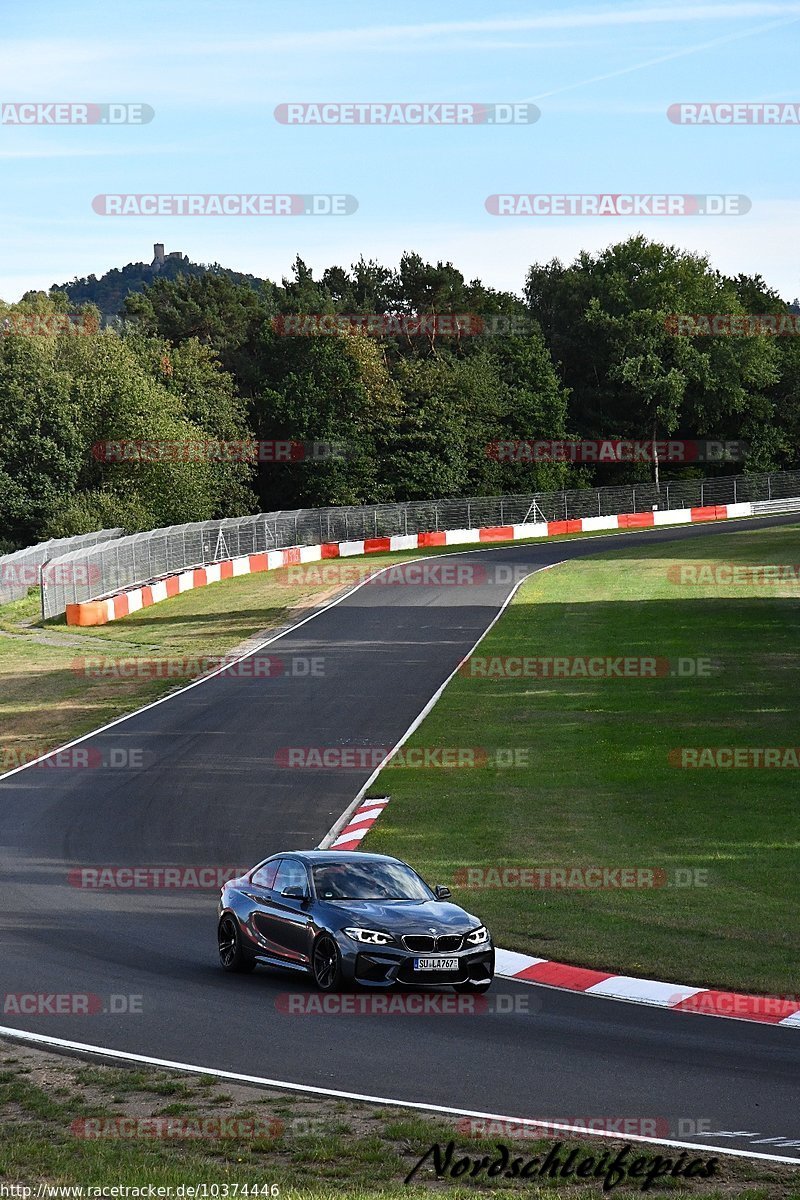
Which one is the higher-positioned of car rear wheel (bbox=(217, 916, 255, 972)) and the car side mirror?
the car side mirror

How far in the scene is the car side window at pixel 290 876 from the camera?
1418 cm

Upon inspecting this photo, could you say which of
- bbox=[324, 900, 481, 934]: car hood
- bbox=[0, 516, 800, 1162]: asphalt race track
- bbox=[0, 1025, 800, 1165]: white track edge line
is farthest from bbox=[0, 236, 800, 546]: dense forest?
bbox=[0, 1025, 800, 1165]: white track edge line

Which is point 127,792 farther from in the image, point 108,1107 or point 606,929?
point 108,1107

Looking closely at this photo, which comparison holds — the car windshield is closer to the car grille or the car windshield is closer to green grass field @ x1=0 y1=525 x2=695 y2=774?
the car grille

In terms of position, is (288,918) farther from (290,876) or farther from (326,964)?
(326,964)

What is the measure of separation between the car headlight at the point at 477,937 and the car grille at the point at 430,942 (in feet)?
0.32

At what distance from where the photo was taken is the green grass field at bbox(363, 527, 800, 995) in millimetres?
14742

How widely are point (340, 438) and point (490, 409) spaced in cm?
1093

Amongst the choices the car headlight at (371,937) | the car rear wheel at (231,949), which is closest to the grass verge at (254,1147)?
the car headlight at (371,937)

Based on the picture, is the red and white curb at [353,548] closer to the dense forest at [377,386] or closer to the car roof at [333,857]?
the dense forest at [377,386]

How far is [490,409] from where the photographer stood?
89500 millimetres

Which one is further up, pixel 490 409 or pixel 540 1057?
pixel 490 409

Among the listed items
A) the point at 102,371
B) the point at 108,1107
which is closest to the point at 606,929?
the point at 108,1107

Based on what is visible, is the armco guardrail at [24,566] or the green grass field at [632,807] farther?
the armco guardrail at [24,566]
